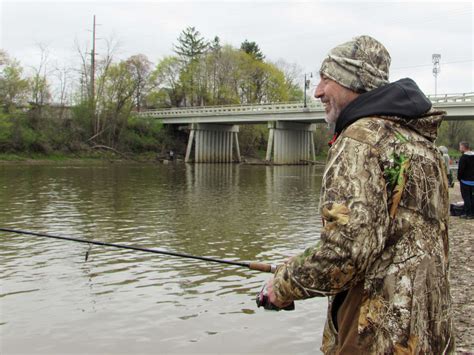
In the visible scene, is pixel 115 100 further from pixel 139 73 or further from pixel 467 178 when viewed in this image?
pixel 467 178

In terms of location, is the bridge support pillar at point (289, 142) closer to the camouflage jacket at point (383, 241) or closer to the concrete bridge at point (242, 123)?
the concrete bridge at point (242, 123)

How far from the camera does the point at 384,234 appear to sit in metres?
2.33

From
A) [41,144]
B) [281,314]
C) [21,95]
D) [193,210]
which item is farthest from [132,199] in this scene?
[21,95]

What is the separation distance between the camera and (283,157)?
67938 mm

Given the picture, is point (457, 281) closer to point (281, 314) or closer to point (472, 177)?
point (281, 314)

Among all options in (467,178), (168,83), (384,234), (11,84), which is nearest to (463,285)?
(384,234)

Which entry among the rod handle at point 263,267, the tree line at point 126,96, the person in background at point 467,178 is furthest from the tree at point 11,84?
the rod handle at point 263,267

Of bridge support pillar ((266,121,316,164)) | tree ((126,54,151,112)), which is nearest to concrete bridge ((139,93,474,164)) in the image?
bridge support pillar ((266,121,316,164))

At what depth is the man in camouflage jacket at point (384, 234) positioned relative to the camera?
2314 millimetres

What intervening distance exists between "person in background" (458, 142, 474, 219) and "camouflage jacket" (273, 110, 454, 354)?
12.9 metres

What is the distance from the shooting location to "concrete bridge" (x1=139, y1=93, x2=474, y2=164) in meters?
64.9

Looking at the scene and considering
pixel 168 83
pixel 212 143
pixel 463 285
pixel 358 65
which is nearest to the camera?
pixel 358 65

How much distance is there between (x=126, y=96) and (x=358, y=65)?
227 ft

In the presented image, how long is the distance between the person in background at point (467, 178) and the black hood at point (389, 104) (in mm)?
12839
